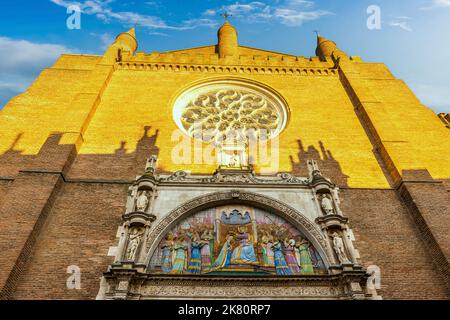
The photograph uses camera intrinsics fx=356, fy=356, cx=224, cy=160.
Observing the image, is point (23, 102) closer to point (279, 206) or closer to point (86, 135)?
point (86, 135)

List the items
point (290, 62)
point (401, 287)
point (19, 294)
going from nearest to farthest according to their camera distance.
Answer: point (19, 294)
point (401, 287)
point (290, 62)

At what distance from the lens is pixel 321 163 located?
1024 cm

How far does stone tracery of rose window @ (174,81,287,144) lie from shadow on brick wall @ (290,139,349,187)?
1483 mm

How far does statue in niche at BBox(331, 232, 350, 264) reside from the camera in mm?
7118

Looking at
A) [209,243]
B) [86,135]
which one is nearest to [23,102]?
[86,135]

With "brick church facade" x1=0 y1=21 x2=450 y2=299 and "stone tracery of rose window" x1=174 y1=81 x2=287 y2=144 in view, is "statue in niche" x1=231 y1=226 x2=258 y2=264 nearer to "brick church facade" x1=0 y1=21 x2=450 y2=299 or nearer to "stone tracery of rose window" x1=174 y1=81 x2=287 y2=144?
"brick church facade" x1=0 y1=21 x2=450 y2=299

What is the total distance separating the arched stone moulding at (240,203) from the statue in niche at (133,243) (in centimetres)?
24

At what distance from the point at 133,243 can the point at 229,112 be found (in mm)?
6768

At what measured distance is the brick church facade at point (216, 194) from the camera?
691 centimetres

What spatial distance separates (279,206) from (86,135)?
614cm

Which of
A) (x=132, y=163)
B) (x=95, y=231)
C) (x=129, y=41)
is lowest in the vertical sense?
(x=95, y=231)

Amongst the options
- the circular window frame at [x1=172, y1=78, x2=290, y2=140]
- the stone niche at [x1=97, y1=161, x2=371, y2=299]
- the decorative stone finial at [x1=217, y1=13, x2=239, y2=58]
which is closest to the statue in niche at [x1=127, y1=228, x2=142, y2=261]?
the stone niche at [x1=97, y1=161, x2=371, y2=299]

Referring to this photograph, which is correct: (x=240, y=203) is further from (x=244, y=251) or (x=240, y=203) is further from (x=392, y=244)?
(x=392, y=244)
